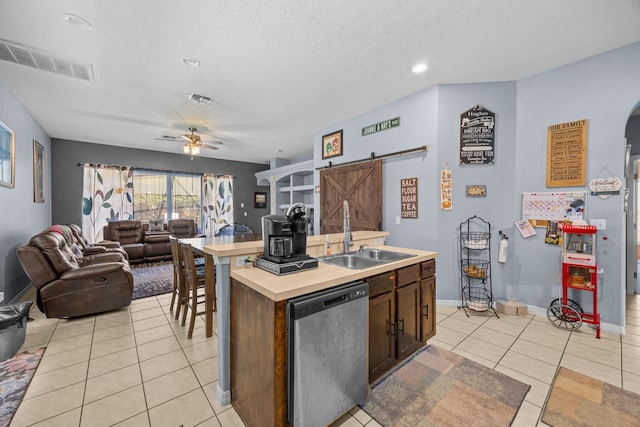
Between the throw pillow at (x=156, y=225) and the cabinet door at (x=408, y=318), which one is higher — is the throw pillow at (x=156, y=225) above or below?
above

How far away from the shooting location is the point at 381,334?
1.89m

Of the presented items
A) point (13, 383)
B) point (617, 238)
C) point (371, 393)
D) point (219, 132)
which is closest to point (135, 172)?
point (219, 132)

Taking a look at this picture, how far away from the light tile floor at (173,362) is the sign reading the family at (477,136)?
6.48 ft

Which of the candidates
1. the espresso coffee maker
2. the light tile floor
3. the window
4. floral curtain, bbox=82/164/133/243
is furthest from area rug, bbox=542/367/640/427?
floral curtain, bbox=82/164/133/243

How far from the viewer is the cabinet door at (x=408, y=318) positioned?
6.73 ft

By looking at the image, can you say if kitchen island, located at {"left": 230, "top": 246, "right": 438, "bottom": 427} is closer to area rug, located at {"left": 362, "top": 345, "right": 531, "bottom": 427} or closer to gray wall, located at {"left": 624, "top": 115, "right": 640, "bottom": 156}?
area rug, located at {"left": 362, "top": 345, "right": 531, "bottom": 427}

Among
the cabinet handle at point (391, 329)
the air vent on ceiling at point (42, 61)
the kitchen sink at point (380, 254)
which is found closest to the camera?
the cabinet handle at point (391, 329)

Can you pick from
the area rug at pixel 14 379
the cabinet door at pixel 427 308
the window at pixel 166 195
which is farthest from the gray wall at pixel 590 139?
the window at pixel 166 195

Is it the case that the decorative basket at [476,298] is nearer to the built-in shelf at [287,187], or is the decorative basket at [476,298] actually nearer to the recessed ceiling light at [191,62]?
the recessed ceiling light at [191,62]

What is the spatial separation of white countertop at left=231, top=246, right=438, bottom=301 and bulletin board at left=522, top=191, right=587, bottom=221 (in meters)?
2.43

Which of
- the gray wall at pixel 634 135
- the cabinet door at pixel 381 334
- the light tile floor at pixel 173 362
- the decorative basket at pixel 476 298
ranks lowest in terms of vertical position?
the light tile floor at pixel 173 362

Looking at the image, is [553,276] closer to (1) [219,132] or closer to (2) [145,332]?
(2) [145,332]

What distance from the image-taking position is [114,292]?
10.6 ft

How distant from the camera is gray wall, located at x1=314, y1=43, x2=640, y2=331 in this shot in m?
2.70
